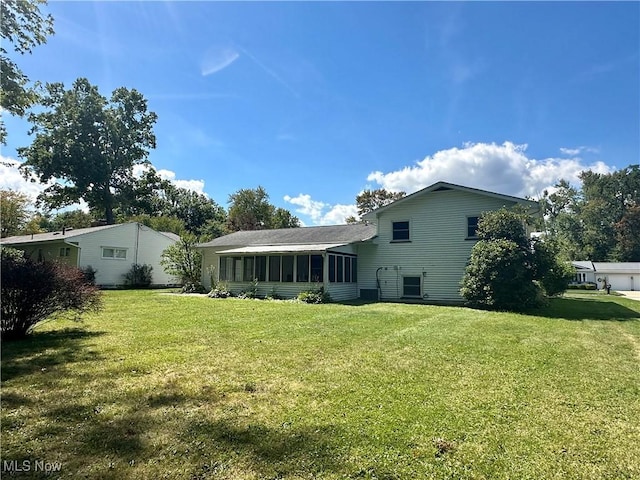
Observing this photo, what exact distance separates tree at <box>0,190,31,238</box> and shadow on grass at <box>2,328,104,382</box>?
37754 millimetres

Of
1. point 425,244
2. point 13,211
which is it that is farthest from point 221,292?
point 13,211

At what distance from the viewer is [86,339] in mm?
7184

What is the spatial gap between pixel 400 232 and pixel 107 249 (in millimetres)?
20072

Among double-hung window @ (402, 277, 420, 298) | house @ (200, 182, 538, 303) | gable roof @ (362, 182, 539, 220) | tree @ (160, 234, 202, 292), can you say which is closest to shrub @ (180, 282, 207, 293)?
tree @ (160, 234, 202, 292)

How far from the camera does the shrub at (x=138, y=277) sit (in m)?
25.8

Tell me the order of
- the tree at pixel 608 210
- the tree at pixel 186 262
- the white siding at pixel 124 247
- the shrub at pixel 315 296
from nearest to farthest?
the shrub at pixel 315 296
the tree at pixel 186 262
the white siding at pixel 124 247
the tree at pixel 608 210

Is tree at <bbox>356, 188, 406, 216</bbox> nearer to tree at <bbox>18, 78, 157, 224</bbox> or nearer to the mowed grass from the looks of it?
tree at <bbox>18, 78, 157, 224</bbox>

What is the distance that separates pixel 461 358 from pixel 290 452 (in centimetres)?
414

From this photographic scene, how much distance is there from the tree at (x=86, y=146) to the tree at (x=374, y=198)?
2733cm

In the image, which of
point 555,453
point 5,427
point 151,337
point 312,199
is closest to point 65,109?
point 312,199

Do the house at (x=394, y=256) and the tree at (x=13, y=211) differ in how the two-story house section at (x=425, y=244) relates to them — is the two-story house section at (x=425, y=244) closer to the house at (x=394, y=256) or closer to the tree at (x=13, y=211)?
the house at (x=394, y=256)

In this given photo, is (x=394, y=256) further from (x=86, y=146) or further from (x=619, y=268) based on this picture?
(x=619, y=268)

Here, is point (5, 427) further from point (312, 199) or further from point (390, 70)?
point (312, 199)

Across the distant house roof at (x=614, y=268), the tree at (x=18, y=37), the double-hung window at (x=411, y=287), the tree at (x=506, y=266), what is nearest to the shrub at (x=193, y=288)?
the double-hung window at (x=411, y=287)
